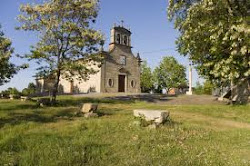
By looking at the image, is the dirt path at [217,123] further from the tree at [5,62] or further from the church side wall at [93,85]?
the church side wall at [93,85]

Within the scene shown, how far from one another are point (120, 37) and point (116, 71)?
6.27 metres

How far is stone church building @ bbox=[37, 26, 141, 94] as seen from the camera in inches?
1608

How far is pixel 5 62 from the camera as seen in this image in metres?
17.5

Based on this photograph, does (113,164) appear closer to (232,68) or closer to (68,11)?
(232,68)

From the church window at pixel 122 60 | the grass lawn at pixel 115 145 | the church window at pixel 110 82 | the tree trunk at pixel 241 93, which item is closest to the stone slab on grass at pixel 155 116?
the grass lawn at pixel 115 145

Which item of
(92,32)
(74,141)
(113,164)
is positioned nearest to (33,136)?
(74,141)

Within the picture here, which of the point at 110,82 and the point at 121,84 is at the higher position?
the point at 110,82

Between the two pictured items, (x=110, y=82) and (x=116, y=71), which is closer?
(x=110, y=82)

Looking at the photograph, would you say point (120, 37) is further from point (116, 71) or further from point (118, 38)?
point (116, 71)

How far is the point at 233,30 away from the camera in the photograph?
1541 cm

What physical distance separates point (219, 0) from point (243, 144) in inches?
452

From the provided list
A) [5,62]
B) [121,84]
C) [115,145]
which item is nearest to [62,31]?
[5,62]

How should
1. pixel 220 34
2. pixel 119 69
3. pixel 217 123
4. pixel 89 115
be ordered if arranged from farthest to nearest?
pixel 119 69, pixel 220 34, pixel 217 123, pixel 89 115

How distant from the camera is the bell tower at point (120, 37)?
141ft
